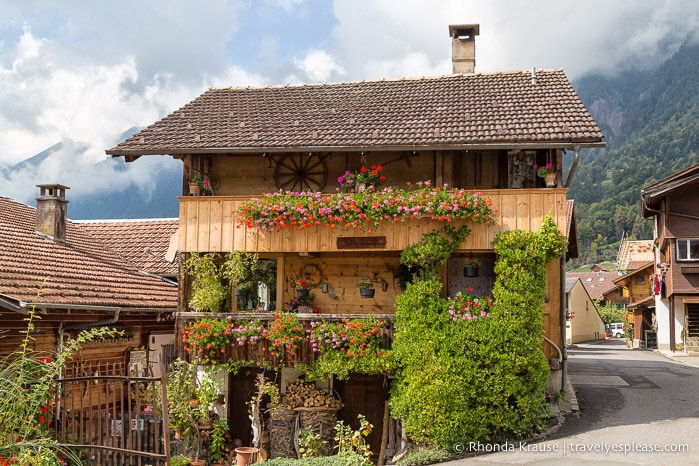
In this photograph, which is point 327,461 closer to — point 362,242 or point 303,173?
point 362,242

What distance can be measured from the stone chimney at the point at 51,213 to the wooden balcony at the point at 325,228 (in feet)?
20.8

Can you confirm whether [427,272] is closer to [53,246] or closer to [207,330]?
[207,330]

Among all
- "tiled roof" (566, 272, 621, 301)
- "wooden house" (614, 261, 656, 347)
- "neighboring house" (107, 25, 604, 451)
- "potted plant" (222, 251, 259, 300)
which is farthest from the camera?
"tiled roof" (566, 272, 621, 301)

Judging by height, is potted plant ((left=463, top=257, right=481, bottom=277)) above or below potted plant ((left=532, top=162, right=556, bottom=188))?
below

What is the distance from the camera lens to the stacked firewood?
50.9 ft

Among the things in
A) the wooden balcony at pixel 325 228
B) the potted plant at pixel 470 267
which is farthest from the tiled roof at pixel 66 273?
the potted plant at pixel 470 267

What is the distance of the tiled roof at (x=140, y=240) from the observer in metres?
22.6

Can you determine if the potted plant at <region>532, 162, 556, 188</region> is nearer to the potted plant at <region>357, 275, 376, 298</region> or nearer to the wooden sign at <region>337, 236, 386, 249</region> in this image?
the wooden sign at <region>337, 236, 386, 249</region>

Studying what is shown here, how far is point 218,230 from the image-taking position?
1605cm

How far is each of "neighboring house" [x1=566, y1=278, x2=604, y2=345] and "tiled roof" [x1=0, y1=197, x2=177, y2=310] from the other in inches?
1250

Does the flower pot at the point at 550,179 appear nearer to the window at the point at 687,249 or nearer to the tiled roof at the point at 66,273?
the tiled roof at the point at 66,273

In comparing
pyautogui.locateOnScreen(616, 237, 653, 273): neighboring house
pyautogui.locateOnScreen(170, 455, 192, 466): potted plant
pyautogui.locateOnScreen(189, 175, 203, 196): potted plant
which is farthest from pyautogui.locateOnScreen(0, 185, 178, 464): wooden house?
pyautogui.locateOnScreen(616, 237, 653, 273): neighboring house

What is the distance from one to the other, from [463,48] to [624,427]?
11.3 metres

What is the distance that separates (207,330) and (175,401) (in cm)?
156
